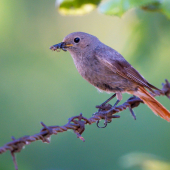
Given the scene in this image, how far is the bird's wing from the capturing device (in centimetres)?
359

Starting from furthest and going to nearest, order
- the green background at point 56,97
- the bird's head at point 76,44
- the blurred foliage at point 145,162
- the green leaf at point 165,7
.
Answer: the green background at point 56,97 < the bird's head at point 76,44 < the blurred foliage at point 145,162 < the green leaf at point 165,7

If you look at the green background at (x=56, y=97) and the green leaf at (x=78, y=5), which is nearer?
the green leaf at (x=78, y=5)

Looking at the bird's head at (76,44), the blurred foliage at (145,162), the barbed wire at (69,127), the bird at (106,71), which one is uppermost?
the bird's head at (76,44)

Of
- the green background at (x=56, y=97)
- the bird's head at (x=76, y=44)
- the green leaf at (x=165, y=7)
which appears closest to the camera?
the green leaf at (x=165, y=7)

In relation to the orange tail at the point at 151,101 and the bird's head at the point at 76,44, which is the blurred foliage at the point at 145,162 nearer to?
the orange tail at the point at 151,101

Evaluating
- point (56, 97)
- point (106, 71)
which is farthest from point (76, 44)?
point (56, 97)

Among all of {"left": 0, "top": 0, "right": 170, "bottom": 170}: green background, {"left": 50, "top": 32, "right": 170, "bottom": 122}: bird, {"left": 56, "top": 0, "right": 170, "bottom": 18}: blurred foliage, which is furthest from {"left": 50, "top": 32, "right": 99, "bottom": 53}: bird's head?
{"left": 0, "top": 0, "right": 170, "bottom": 170}: green background

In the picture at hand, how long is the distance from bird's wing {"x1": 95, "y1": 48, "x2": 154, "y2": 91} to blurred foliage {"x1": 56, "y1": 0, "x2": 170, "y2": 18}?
90cm

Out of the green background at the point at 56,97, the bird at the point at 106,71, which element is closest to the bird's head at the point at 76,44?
the bird at the point at 106,71

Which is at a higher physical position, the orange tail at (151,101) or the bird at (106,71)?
the bird at (106,71)

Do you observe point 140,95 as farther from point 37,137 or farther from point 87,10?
point 37,137

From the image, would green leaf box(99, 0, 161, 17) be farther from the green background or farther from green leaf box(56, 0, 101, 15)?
the green background

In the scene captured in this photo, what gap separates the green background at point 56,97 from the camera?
20.8ft

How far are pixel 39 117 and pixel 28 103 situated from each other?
515mm
